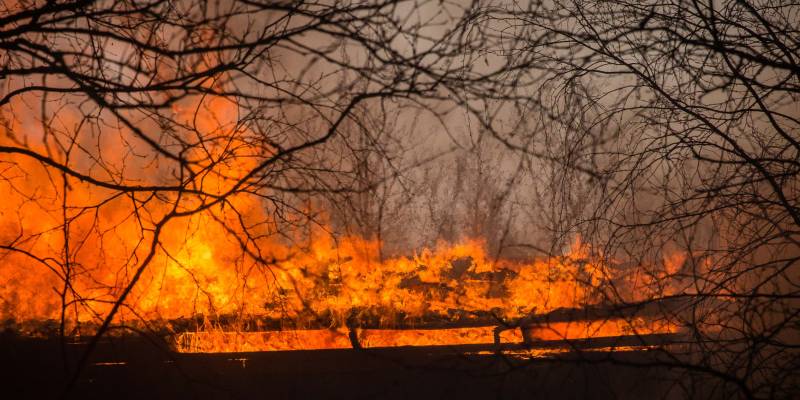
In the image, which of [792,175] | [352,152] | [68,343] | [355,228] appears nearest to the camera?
[792,175]

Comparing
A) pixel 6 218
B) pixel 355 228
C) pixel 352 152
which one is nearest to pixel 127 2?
pixel 352 152

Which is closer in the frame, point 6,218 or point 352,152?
point 352,152

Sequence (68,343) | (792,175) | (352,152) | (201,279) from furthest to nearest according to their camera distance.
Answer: (68,343) < (201,279) < (352,152) < (792,175)

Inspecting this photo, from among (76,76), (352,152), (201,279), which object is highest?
(76,76)

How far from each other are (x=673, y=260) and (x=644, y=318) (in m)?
0.39

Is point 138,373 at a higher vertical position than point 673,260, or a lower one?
lower

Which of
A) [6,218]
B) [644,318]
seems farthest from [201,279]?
[644,318]

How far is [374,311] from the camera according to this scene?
12.5 feet

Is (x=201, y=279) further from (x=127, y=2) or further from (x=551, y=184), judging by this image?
(x=551, y=184)

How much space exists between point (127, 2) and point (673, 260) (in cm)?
281

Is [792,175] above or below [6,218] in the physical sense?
below

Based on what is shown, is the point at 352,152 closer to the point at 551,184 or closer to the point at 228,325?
the point at 551,184

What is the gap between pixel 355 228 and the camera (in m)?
2.90

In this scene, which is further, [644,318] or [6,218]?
[6,218]
